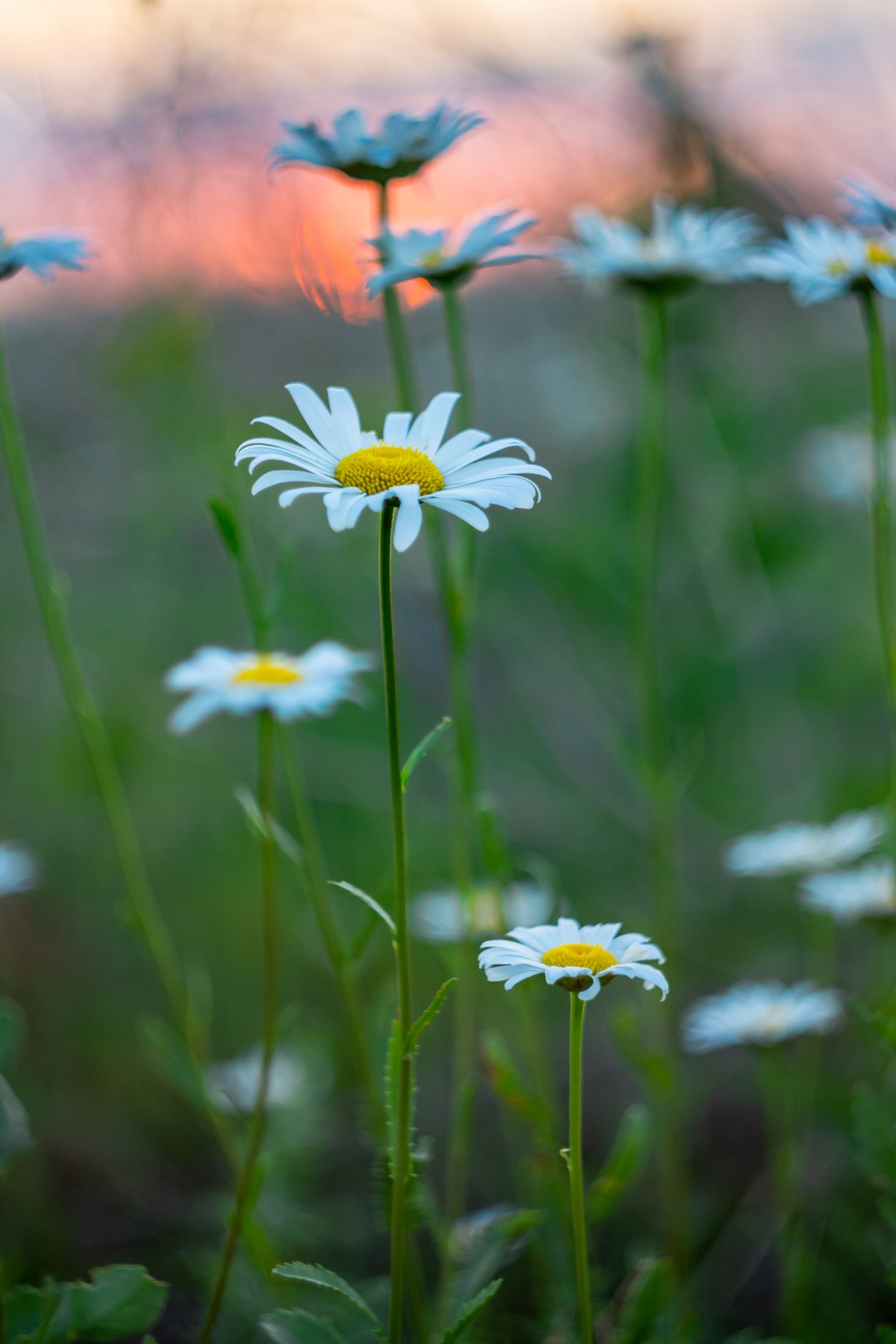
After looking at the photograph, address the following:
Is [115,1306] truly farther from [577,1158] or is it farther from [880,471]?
[880,471]

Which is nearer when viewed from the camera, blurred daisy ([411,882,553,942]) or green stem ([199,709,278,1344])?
green stem ([199,709,278,1344])

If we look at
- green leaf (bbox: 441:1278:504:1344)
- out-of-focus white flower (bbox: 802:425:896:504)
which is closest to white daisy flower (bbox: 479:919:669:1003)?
green leaf (bbox: 441:1278:504:1344)

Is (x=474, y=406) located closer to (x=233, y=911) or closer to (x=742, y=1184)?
(x=233, y=911)

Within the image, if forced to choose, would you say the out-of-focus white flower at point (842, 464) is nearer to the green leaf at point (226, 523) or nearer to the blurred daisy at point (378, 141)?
the blurred daisy at point (378, 141)

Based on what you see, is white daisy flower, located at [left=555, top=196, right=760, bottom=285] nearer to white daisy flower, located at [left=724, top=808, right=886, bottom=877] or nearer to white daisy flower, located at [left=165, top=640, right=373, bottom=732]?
white daisy flower, located at [left=165, top=640, right=373, bottom=732]

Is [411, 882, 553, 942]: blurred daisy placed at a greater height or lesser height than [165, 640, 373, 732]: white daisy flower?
lesser

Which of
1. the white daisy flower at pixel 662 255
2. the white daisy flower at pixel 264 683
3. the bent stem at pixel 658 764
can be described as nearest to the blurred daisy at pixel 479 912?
the bent stem at pixel 658 764
